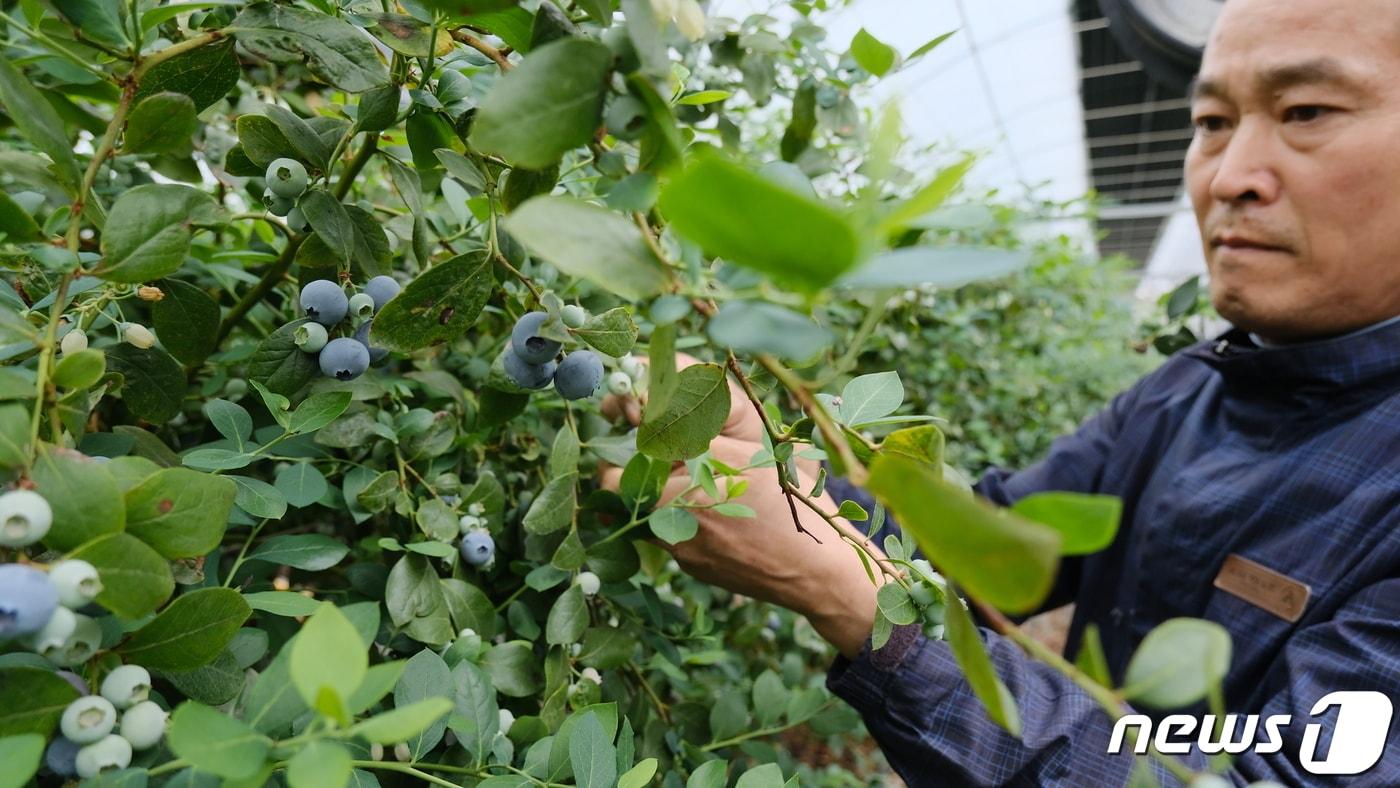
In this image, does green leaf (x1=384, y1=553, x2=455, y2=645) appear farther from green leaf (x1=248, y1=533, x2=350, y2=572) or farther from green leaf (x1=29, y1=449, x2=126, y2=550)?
green leaf (x1=29, y1=449, x2=126, y2=550)

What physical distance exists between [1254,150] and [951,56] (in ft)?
29.7

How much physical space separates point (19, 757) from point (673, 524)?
460 millimetres

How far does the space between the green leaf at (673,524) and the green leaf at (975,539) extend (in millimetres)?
443

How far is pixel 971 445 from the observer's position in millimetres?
2625

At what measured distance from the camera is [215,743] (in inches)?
12.9

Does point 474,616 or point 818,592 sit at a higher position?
point 474,616

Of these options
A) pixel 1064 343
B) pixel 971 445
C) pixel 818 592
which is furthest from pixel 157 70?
pixel 1064 343

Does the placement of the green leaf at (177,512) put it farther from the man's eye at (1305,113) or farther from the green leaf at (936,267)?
the man's eye at (1305,113)

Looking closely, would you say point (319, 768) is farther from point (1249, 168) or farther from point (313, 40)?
point (1249, 168)

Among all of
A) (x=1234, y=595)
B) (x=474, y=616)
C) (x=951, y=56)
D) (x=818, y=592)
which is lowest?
(x=951, y=56)

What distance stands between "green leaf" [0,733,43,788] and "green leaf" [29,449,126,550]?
76 mm

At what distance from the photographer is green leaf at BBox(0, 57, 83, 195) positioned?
1.37ft

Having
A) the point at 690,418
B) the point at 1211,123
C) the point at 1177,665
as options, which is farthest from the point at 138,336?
the point at 1211,123

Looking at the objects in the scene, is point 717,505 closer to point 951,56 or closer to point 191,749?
point 191,749
